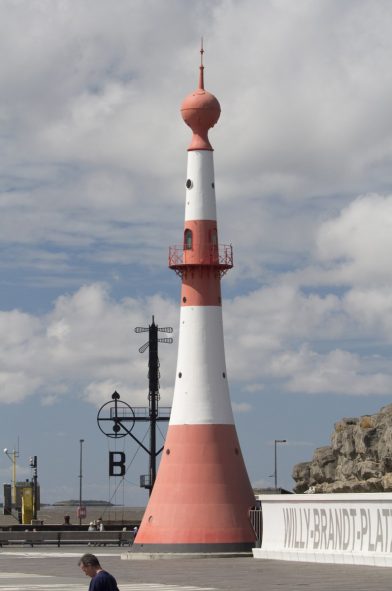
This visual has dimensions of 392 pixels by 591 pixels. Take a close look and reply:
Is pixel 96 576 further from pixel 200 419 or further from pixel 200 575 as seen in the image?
pixel 200 419

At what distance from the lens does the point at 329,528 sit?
134ft

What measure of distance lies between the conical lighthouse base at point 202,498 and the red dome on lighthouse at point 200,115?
34.1 feet

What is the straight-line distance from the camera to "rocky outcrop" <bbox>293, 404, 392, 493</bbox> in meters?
48.7

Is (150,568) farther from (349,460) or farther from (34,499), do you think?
(34,499)

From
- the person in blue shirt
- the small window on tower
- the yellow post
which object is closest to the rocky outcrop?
the small window on tower

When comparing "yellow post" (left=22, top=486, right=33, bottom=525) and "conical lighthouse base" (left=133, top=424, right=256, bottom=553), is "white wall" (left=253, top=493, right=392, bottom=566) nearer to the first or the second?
"conical lighthouse base" (left=133, top=424, right=256, bottom=553)

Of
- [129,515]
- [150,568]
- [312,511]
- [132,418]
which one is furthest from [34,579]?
[129,515]

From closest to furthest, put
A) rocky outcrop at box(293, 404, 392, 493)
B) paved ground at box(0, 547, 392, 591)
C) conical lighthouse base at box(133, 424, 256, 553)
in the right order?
paved ground at box(0, 547, 392, 591) < conical lighthouse base at box(133, 424, 256, 553) < rocky outcrop at box(293, 404, 392, 493)

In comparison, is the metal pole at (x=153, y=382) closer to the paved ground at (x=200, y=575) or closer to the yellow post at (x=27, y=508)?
the paved ground at (x=200, y=575)

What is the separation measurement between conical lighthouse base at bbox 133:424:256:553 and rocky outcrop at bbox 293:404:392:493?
4192mm

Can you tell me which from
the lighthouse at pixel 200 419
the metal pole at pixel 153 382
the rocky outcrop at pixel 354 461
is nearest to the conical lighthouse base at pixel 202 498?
the lighthouse at pixel 200 419

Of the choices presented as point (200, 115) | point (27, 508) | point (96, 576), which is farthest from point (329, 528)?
point (27, 508)

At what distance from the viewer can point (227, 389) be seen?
47.7 meters

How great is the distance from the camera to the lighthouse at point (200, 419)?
46688 millimetres
